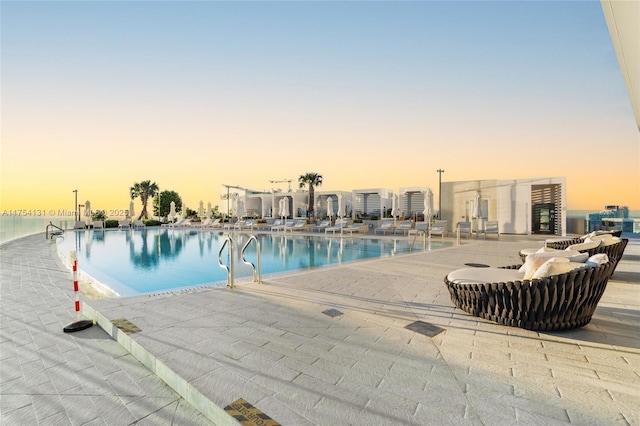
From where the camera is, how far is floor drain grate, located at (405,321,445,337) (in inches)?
105

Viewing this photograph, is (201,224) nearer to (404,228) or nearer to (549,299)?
(404,228)

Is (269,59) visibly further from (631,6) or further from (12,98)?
(631,6)

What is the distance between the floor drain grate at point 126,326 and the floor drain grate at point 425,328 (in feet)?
8.20

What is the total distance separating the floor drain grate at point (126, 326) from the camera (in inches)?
107

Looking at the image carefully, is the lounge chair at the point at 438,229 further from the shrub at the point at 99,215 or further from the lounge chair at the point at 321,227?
the shrub at the point at 99,215

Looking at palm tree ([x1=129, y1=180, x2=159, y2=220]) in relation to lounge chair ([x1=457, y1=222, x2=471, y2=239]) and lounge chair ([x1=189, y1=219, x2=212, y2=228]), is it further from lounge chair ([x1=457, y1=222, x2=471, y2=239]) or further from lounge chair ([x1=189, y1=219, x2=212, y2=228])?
lounge chair ([x1=457, y1=222, x2=471, y2=239])

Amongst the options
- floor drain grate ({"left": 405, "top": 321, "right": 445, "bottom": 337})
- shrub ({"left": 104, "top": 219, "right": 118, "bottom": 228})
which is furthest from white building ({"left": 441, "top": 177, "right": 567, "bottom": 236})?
shrub ({"left": 104, "top": 219, "right": 118, "bottom": 228})

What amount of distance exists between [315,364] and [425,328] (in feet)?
3.96

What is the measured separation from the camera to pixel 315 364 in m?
2.10

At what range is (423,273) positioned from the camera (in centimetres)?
540

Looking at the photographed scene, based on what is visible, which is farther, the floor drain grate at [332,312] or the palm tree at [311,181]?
the palm tree at [311,181]

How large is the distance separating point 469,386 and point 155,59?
11.2 metres

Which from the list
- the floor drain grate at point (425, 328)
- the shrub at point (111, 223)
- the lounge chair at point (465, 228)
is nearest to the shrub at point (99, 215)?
the shrub at point (111, 223)

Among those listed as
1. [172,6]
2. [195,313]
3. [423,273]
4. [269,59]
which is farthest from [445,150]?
[195,313]
